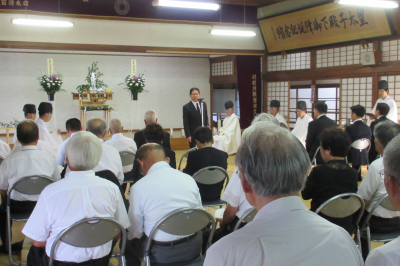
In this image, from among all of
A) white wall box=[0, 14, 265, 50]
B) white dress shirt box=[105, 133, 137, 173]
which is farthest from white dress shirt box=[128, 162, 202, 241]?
white wall box=[0, 14, 265, 50]

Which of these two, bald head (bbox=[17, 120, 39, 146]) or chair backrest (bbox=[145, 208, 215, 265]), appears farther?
bald head (bbox=[17, 120, 39, 146])

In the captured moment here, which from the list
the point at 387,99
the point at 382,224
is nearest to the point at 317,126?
the point at 387,99

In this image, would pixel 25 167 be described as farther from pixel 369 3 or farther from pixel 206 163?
pixel 369 3

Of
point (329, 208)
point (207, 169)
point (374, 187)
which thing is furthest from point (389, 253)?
point (207, 169)

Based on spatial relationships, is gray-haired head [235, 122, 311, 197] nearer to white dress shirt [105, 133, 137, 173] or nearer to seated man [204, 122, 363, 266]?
seated man [204, 122, 363, 266]

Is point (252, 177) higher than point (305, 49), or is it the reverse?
point (305, 49)

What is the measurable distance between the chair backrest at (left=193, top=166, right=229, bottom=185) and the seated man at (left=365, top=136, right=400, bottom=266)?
2.06 m

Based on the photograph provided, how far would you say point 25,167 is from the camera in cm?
290

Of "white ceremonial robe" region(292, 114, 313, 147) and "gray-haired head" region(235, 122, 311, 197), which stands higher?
"gray-haired head" region(235, 122, 311, 197)

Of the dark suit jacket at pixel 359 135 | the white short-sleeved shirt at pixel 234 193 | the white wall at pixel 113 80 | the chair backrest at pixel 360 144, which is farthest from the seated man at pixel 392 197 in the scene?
the white wall at pixel 113 80

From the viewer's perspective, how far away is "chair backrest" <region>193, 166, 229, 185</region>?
3.05 meters

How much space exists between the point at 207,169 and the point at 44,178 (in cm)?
127

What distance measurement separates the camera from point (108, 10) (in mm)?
7406

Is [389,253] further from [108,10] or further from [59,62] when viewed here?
[59,62]
